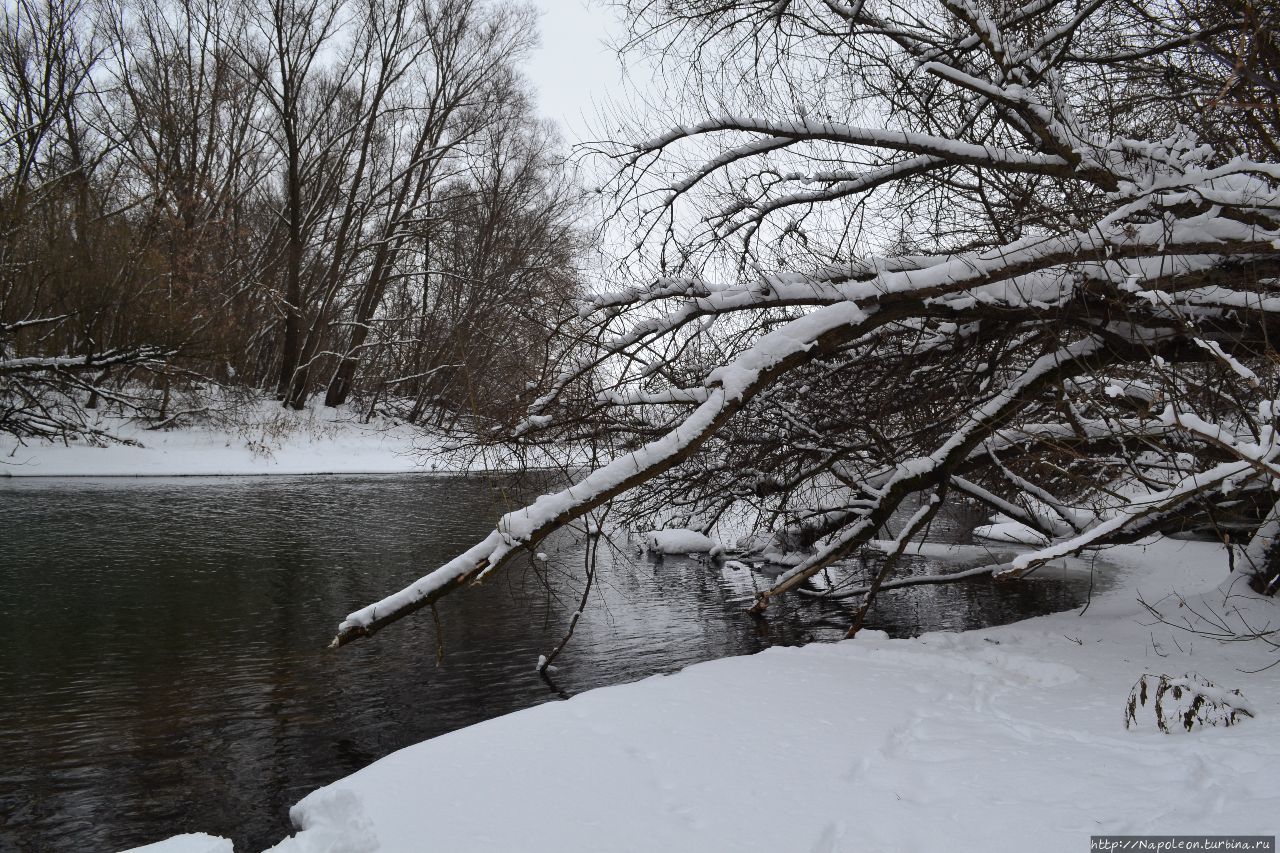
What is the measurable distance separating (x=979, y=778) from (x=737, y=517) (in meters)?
12.6

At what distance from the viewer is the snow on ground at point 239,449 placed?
789 inches

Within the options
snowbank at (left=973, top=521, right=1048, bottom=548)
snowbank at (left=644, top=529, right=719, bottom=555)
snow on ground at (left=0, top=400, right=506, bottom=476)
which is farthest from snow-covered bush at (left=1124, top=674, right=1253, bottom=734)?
snow on ground at (left=0, top=400, right=506, bottom=476)

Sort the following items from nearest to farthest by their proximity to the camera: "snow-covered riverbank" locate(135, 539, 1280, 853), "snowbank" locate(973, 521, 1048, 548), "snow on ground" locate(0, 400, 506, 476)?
"snow-covered riverbank" locate(135, 539, 1280, 853), "snowbank" locate(973, 521, 1048, 548), "snow on ground" locate(0, 400, 506, 476)

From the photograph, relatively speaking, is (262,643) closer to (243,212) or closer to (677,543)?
(677,543)

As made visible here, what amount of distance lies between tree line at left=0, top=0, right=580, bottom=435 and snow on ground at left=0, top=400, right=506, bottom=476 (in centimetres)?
63

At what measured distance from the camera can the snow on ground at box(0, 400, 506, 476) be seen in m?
20.0

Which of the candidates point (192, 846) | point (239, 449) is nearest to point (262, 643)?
point (192, 846)

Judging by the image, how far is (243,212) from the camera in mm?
33906

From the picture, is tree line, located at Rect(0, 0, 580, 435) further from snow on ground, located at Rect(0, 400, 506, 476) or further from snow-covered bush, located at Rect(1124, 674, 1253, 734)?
snow-covered bush, located at Rect(1124, 674, 1253, 734)

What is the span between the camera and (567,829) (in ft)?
11.8

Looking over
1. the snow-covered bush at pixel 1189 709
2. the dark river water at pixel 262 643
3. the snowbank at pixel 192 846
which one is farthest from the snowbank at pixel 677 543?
the snowbank at pixel 192 846

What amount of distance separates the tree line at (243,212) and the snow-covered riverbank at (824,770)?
1347cm

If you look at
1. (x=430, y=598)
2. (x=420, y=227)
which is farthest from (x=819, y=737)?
(x=420, y=227)

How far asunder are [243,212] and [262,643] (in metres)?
30.1
